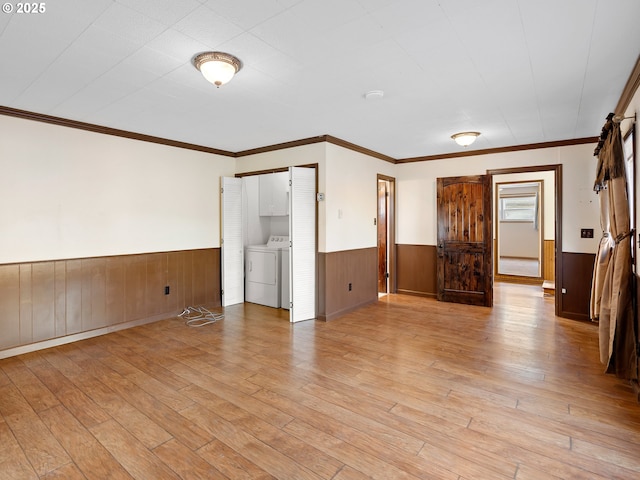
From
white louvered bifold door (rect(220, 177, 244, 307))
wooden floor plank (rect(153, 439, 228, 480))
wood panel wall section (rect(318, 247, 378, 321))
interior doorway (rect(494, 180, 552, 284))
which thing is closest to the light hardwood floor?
wooden floor plank (rect(153, 439, 228, 480))

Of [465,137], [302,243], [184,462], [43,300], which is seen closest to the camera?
[184,462]

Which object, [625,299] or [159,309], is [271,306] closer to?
[159,309]

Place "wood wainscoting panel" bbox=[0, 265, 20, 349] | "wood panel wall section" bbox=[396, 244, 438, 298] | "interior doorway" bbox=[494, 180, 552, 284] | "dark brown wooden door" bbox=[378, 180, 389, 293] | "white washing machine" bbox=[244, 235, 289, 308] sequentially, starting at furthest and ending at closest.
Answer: "interior doorway" bbox=[494, 180, 552, 284], "dark brown wooden door" bbox=[378, 180, 389, 293], "wood panel wall section" bbox=[396, 244, 438, 298], "white washing machine" bbox=[244, 235, 289, 308], "wood wainscoting panel" bbox=[0, 265, 20, 349]

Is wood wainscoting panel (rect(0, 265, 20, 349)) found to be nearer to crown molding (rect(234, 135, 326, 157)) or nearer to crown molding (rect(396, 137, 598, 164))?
crown molding (rect(234, 135, 326, 157))

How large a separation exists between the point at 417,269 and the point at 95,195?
5.07m

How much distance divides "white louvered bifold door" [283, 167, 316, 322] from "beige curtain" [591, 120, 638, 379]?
3166 mm

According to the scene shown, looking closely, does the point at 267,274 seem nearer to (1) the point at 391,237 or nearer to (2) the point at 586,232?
(1) the point at 391,237

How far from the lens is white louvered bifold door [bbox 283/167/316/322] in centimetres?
459

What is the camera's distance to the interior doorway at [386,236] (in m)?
6.42

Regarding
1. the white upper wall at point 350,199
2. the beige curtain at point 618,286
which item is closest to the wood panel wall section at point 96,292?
the white upper wall at point 350,199

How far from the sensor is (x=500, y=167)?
542 centimetres

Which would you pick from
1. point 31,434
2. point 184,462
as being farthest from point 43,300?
point 184,462

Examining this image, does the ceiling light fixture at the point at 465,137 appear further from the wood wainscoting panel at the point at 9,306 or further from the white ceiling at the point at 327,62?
A: the wood wainscoting panel at the point at 9,306

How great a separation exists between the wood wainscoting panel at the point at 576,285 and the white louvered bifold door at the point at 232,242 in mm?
4820
